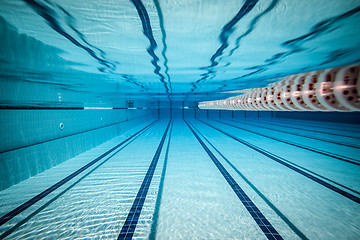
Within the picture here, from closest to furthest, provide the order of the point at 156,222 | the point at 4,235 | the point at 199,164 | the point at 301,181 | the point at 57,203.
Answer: the point at 4,235, the point at 156,222, the point at 57,203, the point at 301,181, the point at 199,164

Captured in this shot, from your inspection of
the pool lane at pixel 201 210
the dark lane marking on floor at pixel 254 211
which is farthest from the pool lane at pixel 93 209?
the dark lane marking on floor at pixel 254 211

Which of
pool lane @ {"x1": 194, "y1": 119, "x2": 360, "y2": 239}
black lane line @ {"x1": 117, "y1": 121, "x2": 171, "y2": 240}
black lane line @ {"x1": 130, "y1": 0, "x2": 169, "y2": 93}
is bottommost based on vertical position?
pool lane @ {"x1": 194, "y1": 119, "x2": 360, "y2": 239}

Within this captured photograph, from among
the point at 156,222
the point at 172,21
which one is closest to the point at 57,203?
the point at 156,222

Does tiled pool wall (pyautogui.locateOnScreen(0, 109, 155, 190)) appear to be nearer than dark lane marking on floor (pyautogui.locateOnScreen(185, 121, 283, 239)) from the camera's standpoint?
No

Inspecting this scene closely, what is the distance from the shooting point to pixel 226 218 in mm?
1669

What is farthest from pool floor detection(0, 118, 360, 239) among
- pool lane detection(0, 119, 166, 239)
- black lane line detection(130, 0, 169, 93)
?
black lane line detection(130, 0, 169, 93)

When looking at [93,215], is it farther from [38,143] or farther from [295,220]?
[295,220]

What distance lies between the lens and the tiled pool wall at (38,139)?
2219 mm

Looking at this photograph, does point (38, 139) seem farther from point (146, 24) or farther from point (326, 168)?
point (326, 168)

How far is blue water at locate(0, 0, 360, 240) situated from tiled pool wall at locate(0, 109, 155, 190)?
0.07ft

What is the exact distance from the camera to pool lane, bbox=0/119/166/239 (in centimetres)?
152

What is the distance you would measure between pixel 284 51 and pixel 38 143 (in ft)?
14.6

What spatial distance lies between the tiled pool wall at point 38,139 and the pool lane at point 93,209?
0.99m

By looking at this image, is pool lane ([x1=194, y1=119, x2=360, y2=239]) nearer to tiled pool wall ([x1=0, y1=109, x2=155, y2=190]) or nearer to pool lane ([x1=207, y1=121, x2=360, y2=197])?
pool lane ([x1=207, y1=121, x2=360, y2=197])
